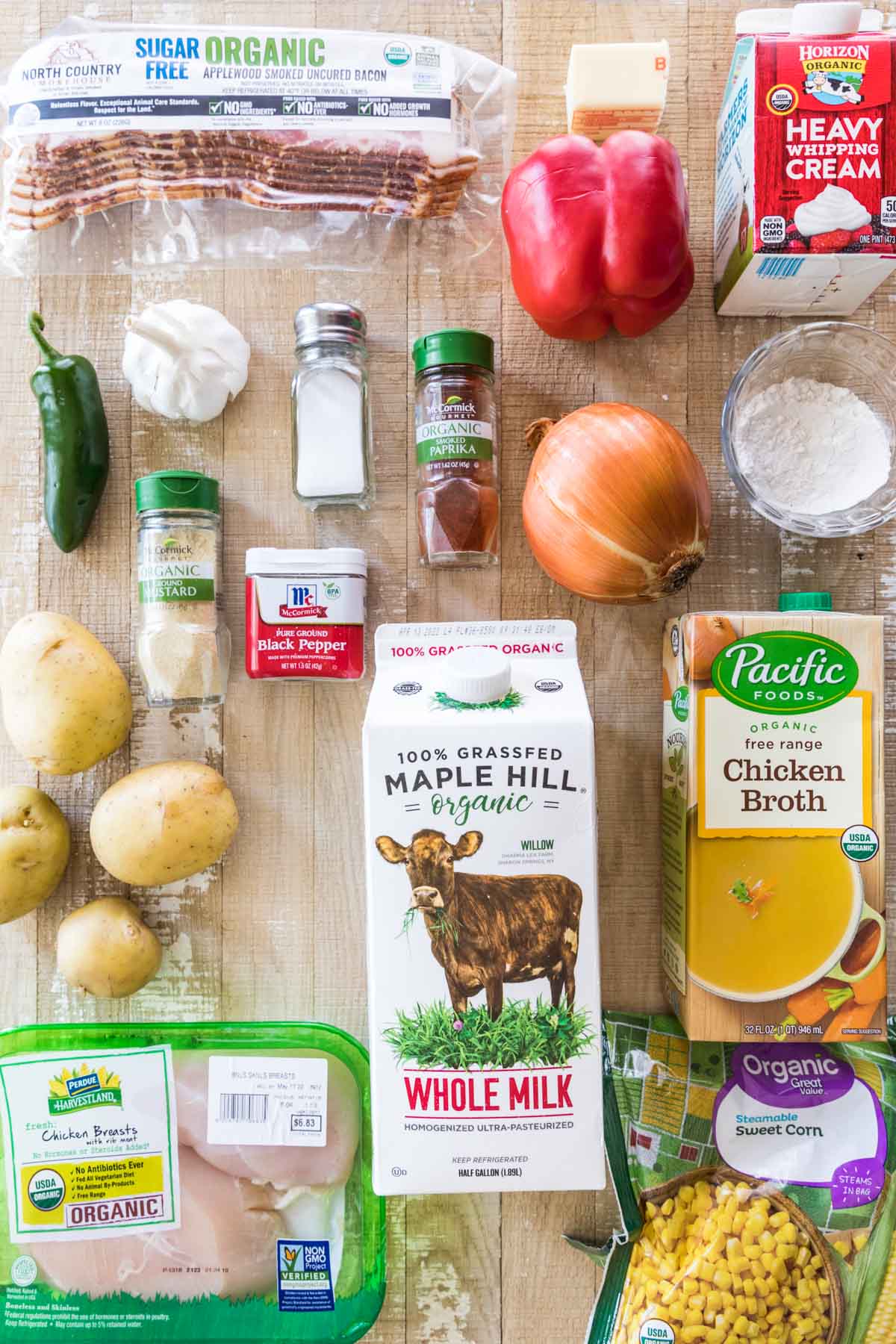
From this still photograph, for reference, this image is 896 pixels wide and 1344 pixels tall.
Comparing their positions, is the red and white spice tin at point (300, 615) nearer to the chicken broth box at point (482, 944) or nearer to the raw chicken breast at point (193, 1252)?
the chicken broth box at point (482, 944)

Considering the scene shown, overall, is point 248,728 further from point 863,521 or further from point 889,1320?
point 889,1320

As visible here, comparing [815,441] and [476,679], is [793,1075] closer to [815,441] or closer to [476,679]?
[476,679]

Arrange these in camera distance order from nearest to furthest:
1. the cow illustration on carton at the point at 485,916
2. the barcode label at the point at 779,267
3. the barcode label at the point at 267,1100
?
1. the cow illustration on carton at the point at 485,916
2. the barcode label at the point at 779,267
3. the barcode label at the point at 267,1100

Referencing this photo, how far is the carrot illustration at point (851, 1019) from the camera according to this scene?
863 millimetres

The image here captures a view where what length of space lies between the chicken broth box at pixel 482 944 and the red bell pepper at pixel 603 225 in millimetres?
414

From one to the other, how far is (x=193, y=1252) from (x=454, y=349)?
0.99 meters

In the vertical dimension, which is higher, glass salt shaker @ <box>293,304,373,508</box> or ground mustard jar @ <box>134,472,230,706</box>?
glass salt shaker @ <box>293,304,373,508</box>

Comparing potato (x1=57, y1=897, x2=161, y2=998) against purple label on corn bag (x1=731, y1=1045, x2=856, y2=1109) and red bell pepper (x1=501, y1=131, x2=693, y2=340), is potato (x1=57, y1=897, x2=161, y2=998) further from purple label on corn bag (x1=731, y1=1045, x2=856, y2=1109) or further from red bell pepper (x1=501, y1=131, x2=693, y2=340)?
red bell pepper (x1=501, y1=131, x2=693, y2=340)

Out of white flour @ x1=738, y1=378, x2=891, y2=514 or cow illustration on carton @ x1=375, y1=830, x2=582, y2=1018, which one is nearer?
cow illustration on carton @ x1=375, y1=830, x2=582, y2=1018

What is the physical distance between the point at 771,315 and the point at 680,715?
0.47 m

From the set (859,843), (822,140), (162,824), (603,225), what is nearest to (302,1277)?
(162,824)

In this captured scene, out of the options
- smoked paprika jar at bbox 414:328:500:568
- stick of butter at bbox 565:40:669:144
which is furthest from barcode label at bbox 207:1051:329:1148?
stick of butter at bbox 565:40:669:144

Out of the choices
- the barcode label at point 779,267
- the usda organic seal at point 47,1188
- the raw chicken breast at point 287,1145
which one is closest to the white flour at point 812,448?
the barcode label at point 779,267

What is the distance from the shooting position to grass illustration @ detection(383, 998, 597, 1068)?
0.78 metres
